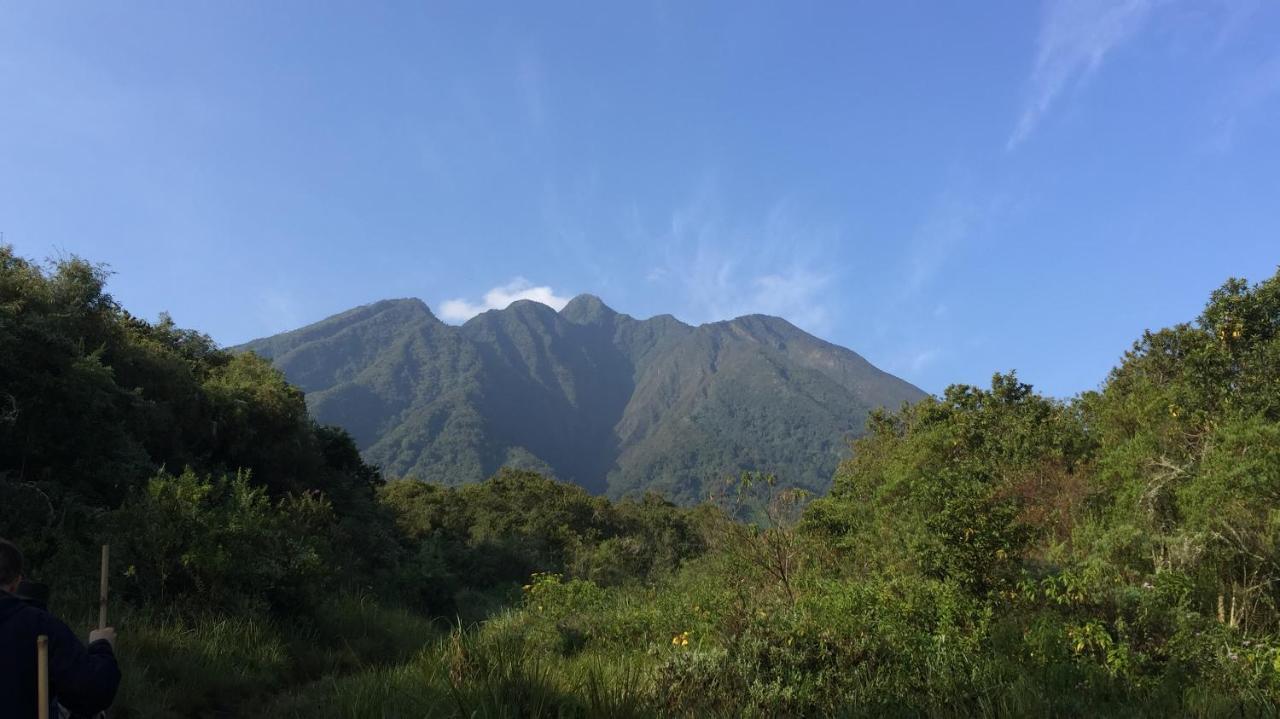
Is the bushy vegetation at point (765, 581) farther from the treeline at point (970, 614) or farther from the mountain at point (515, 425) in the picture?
the mountain at point (515, 425)

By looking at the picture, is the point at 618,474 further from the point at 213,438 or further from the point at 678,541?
the point at 213,438

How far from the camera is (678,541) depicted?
34.3 metres

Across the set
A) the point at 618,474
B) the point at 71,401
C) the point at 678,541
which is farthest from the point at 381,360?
the point at 71,401

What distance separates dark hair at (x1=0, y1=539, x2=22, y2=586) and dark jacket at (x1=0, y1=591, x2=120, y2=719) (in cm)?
6

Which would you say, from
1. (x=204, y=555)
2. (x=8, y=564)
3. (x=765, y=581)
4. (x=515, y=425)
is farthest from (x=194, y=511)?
(x=515, y=425)

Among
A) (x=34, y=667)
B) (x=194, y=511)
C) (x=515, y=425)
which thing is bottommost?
(x=34, y=667)

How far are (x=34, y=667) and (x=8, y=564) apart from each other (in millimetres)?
424

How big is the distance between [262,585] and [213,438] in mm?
12080

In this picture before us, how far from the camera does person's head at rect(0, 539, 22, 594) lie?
2.79 meters

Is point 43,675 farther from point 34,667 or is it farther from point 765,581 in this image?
point 765,581

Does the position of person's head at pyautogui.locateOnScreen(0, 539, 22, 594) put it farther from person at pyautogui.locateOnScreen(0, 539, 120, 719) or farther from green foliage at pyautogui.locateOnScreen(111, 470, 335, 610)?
green foliage at pyautogui.locateOnScreen(111, 470, 335, 610)

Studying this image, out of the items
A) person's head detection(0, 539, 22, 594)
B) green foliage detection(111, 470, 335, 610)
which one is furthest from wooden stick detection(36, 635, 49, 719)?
green foliage detection(111, 470, 335, 610)

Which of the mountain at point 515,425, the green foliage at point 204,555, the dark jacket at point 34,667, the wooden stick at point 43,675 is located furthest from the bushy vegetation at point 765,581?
the mountain at point 515,425

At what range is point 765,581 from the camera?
9.12 m
